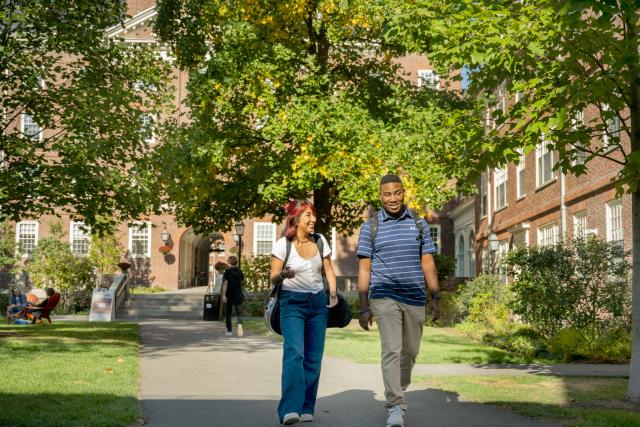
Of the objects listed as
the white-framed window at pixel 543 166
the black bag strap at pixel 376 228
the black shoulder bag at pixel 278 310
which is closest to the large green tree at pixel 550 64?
the black bag strap at pixel 376 228

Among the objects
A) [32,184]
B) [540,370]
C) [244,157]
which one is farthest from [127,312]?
[540,370]

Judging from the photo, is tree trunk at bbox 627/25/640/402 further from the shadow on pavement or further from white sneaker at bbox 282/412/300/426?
white sneaker at bbox 282/412/300/426

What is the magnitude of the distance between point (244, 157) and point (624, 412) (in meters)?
17.2

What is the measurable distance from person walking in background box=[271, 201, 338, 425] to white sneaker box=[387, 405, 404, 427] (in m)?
0.74

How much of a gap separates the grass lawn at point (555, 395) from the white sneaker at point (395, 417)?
4.90 ft

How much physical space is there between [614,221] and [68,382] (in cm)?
1347

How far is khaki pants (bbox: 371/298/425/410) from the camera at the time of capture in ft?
20.5

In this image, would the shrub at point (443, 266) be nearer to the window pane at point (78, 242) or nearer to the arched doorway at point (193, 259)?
the arched doorway at point (193, 259)

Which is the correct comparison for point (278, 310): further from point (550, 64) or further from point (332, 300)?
point (550, 64)

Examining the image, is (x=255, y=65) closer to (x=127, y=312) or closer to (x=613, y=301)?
(x=613, y=301)

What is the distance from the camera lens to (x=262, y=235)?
139ft

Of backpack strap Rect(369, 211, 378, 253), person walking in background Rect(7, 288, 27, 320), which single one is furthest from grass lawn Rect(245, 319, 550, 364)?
person walking in background Rect(7, 288, 27, 320)

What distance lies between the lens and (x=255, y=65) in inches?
783

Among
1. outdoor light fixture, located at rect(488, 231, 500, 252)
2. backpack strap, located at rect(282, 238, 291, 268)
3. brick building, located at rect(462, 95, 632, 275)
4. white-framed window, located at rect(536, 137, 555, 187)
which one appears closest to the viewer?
backpack strap, located at rect(282, 238, 291, 268)
